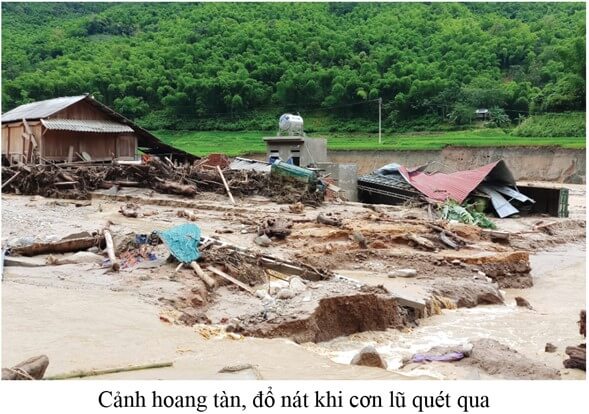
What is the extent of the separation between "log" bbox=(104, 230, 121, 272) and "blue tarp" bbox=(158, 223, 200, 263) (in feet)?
2.99

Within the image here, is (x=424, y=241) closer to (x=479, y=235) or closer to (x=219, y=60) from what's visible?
(x=479, y=235)

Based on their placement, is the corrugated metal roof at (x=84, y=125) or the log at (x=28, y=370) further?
the corrugated metal roof at (x=84, y=125)

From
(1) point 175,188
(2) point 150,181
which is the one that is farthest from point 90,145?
(1) point 175,188

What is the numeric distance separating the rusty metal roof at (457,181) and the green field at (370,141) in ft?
57.7

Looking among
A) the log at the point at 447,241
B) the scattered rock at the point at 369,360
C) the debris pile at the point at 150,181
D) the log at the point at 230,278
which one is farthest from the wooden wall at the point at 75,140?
the scattered rock at the point at 369,360

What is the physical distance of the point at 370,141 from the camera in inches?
2124

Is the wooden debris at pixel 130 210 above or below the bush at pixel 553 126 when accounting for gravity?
below

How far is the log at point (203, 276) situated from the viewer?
34.3ft

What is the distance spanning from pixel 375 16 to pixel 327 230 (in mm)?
71382

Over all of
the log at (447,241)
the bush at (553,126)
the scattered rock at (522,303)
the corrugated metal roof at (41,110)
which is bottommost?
the scattered rock at (522,303)

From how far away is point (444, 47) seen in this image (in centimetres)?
6962

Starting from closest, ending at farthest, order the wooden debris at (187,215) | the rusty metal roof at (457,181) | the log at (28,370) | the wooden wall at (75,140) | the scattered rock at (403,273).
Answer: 1. the log at (28,370)
2. the scattered rock at (403,273)
3. the wooden debris at (187,215)
4. the rusty metal roof at (457,181)
5. the wooden wall at (75,140)

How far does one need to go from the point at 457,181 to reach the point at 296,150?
305 inches

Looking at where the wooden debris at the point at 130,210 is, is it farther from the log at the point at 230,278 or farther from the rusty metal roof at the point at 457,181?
the rusty metal roof at the point at 457,181
